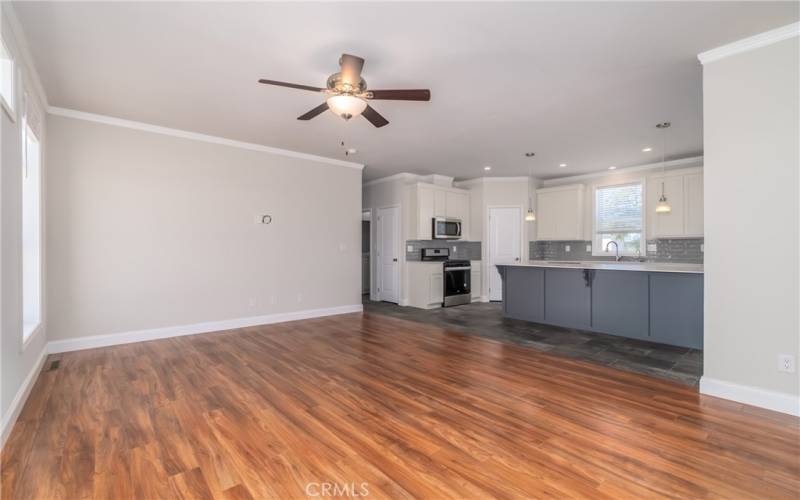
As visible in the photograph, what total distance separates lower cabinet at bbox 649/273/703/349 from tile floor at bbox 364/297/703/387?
0.12 meters

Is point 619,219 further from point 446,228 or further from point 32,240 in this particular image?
point 32,240

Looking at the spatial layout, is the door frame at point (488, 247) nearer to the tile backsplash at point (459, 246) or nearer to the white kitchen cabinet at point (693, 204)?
the tile backsplash at point (459, 246)

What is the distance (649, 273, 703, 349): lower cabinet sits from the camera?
412 cm

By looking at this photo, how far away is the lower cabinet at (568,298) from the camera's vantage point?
16.4ft

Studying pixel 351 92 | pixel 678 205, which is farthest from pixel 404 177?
pixel 678 205

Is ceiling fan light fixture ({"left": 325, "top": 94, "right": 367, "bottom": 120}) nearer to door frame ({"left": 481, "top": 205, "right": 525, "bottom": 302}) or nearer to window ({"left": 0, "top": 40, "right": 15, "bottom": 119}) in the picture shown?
window ({"left": 0, "top": 40, "right": 15, "bottom": 119})

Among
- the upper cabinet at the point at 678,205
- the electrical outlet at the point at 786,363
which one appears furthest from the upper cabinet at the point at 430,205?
the electrical outlet at the point at 786,363

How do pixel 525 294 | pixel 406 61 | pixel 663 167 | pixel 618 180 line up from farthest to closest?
pixel 618 180, pixel 663 167, pixel 525 294, pixel 406 61

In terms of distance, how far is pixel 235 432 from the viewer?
2316 millimetres

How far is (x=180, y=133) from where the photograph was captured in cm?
481

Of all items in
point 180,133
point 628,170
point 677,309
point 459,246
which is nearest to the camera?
point 677,309

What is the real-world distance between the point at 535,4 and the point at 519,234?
583 cm

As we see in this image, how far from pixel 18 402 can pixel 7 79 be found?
224cm

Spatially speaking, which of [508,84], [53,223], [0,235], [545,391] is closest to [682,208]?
[508,84]
